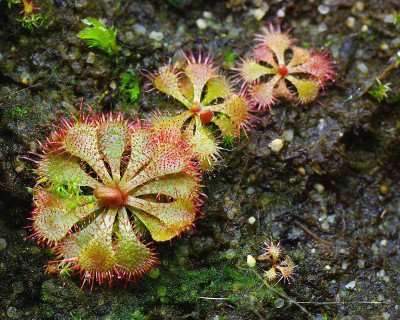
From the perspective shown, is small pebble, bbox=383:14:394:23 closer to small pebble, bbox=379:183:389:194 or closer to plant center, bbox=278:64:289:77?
plant center, bbox=278:64:289:77

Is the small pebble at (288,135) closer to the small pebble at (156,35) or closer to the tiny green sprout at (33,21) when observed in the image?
the small pebble at (156,35)

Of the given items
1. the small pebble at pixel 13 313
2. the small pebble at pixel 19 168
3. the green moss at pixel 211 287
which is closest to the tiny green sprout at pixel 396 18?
the green moss at pixel 211 287

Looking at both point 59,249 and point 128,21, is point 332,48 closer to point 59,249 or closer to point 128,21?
point 128,21

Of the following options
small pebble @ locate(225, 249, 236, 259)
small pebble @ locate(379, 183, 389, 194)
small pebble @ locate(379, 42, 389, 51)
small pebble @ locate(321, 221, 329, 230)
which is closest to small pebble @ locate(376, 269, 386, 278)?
small pebble @ locate(321, 221, 329, 230)

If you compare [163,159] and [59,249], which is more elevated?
[163,159]

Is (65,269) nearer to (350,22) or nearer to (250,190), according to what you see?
(250,190)

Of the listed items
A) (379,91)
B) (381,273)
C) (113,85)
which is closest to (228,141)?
(113,85)

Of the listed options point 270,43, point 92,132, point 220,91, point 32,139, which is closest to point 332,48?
point 270,43
